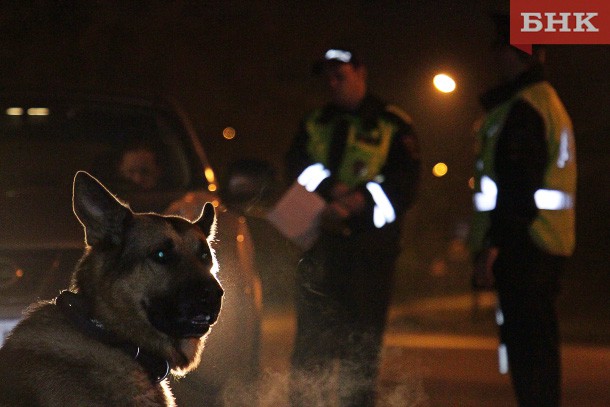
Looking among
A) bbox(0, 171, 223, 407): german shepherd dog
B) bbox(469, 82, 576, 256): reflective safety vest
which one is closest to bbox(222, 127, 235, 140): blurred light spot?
bbox(469, 82, 576, 256): reflective safety vest

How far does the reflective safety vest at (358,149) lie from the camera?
7480 millimetres

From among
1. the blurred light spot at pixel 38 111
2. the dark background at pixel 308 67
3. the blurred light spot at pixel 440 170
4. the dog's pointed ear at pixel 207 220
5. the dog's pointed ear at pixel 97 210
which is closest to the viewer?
the dog's pointed ear at pixel 97 210

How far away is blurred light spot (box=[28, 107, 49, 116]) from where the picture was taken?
805 cm

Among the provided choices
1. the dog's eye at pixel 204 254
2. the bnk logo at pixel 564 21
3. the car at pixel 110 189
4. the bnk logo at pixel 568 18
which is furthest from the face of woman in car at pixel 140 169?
the bnk logo at pixel 564 21

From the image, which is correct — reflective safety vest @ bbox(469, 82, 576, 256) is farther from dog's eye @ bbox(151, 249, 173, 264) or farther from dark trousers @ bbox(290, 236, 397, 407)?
dog's eye @ bbox(151, 249, 173, 264)

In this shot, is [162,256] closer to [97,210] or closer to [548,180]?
[97,210]

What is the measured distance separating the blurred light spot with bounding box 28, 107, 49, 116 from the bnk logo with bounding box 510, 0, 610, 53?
610 centimetres

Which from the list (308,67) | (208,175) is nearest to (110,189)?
(208,175)

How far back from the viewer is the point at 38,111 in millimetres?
8055

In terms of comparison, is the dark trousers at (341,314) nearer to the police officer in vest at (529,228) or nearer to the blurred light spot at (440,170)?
the police officer in vest at (529,228)

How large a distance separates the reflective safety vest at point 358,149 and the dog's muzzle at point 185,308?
309 cm

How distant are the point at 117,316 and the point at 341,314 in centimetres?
323

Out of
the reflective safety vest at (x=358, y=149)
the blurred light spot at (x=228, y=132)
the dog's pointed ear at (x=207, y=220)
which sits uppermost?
the blurred light spot at (x=228, y=132)

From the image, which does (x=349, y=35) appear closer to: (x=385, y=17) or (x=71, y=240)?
(x=385, y=17)
